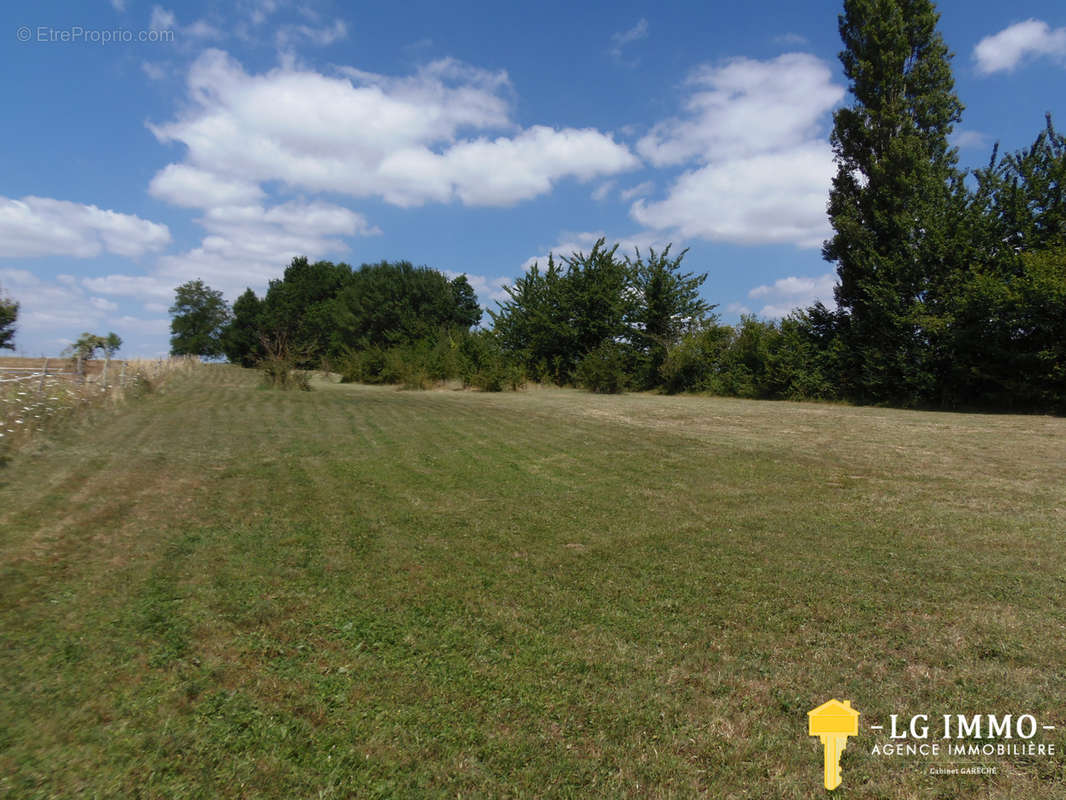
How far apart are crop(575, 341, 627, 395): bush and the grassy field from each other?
2196 centimetres

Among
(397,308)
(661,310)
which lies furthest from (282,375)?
(397,308)

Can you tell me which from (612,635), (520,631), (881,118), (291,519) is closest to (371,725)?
(520,631)

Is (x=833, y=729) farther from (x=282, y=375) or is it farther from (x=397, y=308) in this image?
(x=397, y=308)

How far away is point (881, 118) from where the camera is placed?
82.5 feet

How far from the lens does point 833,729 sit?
279 cm

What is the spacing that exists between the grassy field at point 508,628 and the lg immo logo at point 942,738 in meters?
0.06

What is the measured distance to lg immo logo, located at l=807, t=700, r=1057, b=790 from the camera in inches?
109

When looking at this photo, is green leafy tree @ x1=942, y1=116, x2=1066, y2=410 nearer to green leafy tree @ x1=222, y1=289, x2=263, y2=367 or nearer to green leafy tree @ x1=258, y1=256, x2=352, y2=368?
green leafy tree @ x1=258, y1=256, x2=352, y2=368

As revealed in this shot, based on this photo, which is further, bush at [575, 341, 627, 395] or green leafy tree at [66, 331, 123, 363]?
bush at [575, 341, 627, 395]

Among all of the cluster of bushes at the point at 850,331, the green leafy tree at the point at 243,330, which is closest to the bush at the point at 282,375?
the cluster of bushes at the point at 850,331

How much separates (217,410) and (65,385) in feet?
12.5

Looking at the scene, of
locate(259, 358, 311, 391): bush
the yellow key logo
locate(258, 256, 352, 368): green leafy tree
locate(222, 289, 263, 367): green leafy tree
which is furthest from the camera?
locate(222, 289, 263, 367): green leafy tree

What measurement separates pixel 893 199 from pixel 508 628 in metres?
27.0

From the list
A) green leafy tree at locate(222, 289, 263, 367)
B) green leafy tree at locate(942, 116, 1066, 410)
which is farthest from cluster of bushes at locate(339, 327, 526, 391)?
green leafy tree at locate(222, 289, 263, 367)
